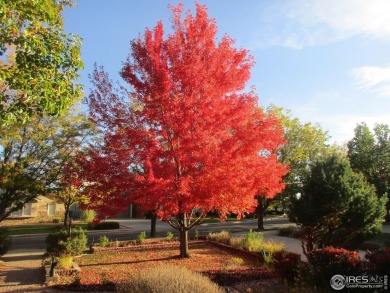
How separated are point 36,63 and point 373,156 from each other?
34.5 metres

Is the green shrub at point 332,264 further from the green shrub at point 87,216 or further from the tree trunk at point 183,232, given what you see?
the green shrub at point 87,216

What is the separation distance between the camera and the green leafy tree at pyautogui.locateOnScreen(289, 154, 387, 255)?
39.9ft

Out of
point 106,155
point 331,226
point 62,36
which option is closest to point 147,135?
point 106,155

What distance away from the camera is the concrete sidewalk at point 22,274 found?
10709mm

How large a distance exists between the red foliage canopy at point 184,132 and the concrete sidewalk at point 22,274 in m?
3.15

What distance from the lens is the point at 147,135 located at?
12039mm

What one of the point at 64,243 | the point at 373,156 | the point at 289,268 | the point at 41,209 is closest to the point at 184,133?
the point at 289,268

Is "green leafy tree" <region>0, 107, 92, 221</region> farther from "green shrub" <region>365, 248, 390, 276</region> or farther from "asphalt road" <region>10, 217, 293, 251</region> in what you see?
"green shrub" <region>365, 248, 390, 276</region>

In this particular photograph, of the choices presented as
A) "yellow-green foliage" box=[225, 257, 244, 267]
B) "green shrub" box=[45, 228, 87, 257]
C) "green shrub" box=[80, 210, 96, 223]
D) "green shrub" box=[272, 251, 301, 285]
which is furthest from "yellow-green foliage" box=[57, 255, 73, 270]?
"green shrub" box=[80, 210, 96, 223]

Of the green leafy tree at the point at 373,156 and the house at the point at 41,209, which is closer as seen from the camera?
the green leafy tree at the point at 373,156

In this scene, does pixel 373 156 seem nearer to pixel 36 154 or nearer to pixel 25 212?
pixel 36 154

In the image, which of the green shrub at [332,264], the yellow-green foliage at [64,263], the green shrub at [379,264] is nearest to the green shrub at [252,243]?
the green shrub at [332,264]

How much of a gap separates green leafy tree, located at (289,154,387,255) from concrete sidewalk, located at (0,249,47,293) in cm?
891

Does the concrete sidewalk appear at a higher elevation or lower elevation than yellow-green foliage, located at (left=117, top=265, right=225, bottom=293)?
lower
